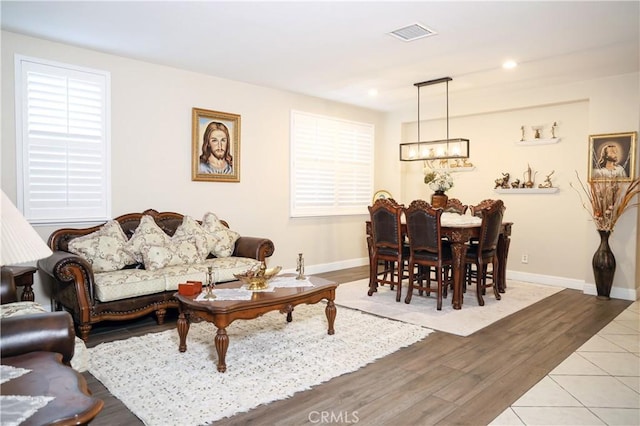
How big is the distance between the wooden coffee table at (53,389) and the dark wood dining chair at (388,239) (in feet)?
11.9

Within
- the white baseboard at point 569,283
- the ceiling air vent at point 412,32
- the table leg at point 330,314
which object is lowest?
the white baseboard at point 569,283

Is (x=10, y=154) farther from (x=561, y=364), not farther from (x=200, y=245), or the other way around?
(x=561, y=364)

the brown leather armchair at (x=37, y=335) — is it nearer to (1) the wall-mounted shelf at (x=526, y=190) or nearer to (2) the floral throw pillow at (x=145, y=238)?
(2) the floral throw pillow at (x=145, y=238)

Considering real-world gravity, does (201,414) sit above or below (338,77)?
below

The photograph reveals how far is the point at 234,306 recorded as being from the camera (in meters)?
2.86

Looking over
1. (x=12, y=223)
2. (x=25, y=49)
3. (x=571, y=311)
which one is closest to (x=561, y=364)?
(x=571, y=311)

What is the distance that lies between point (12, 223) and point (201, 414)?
1.49 m

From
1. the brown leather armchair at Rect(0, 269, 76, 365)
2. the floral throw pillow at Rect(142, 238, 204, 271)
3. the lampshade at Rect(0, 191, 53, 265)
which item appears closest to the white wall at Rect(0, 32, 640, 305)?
the floral throw pillow at Rect(142, 238, 204, 271)

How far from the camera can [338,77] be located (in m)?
5.32

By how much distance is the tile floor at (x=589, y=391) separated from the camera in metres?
2.35

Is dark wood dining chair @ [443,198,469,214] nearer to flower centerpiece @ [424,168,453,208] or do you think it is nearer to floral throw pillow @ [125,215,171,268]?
flower centerpiece @ [424,168,453,208]

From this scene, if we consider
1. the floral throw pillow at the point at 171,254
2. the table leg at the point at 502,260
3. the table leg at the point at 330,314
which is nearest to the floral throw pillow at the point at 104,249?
the floral throw pillow at the point at 171,254

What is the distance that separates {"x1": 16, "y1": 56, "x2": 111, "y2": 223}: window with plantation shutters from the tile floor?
4.08m

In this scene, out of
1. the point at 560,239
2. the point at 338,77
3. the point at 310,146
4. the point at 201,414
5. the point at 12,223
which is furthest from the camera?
the point at 310,146
